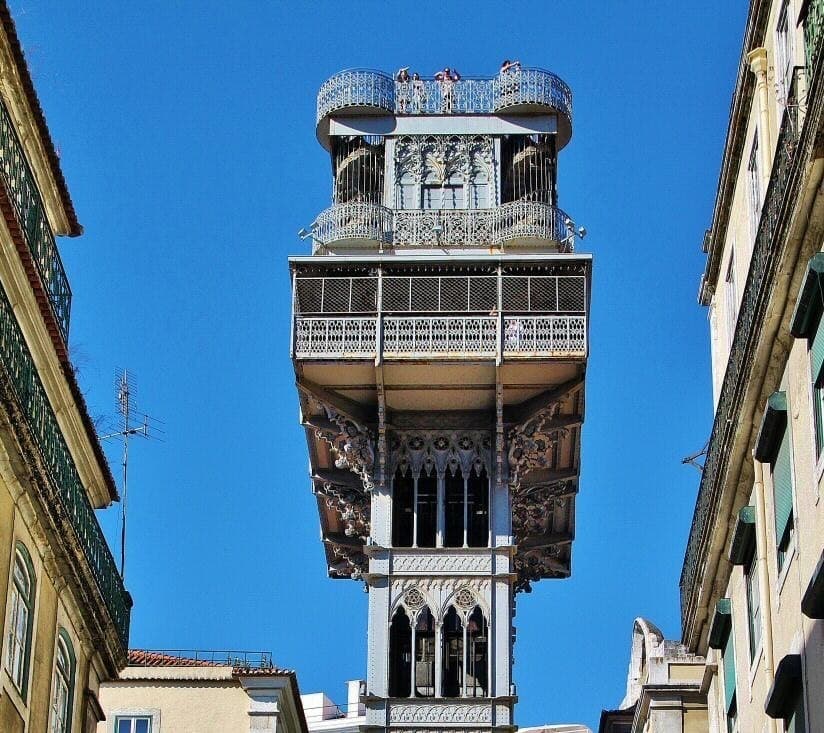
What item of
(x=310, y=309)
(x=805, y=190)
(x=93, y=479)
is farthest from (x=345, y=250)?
(x=805, y=190)

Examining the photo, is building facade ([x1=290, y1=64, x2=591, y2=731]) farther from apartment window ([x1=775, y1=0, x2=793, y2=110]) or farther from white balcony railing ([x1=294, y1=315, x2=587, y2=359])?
apartment window ([x1=775, y1=0, x2=793, y2=110])

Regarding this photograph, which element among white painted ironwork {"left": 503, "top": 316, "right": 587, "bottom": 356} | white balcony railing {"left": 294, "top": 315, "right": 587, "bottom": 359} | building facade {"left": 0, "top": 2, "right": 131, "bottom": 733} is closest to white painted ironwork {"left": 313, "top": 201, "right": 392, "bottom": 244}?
white balcony railing {"left": 294, "top": 315, "right": 587, "bottom": 359}

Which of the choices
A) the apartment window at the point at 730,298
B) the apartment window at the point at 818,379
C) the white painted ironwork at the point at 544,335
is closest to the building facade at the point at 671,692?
the apartment window at the point at 730,298

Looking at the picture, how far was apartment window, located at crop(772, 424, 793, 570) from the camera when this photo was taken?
2097cm

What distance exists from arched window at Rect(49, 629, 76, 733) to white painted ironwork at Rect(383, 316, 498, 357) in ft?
74.9

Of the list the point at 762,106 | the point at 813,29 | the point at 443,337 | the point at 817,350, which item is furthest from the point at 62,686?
the point at 443,337

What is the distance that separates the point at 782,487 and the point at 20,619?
761 cm

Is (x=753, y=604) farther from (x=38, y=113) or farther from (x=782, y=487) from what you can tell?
(x=38, y=113)

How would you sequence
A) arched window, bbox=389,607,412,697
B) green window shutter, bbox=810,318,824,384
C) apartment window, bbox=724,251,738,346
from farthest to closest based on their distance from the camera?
arched window, bbox=389,607,412,697 < apartment window, bbox=724,251,738,346 < green window shutter, bbox=810,318,824,384

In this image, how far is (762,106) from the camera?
77.3 ft

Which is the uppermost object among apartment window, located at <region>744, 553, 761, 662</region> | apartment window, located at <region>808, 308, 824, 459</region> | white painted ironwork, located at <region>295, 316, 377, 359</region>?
white painted ironwork, located at <region>295, 316, 377, 359</region>

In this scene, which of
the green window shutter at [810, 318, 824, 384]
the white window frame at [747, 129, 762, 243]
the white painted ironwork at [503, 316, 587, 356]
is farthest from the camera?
the white painted ironwork at [503, 316, 587, 356]

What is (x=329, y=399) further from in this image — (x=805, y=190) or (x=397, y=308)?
(x=805, y=190)

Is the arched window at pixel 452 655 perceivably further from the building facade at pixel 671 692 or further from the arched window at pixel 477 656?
the building facade at pixel 671 692
